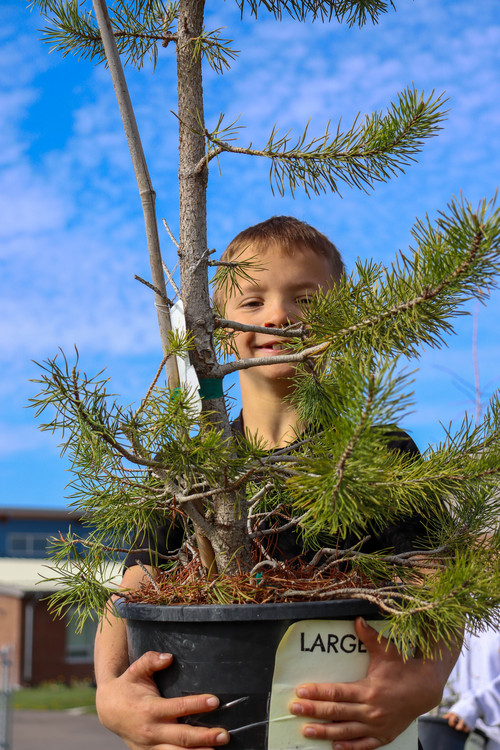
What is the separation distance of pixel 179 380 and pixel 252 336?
1.76 feet

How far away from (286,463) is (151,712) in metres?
0.43

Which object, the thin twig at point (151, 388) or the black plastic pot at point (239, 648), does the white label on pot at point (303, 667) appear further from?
the thin twig at point (151, 388)

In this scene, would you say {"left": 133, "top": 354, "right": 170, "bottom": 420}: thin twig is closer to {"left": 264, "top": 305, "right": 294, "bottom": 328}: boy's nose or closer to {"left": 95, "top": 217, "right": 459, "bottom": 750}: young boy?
{"left": 95, "top": 217, "right": 459, "bottom": 750}: young boy

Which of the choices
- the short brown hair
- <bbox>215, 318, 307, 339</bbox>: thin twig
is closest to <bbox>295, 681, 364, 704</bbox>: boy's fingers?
<bbox>215, 318, 307, 339</bbox>: thin twig

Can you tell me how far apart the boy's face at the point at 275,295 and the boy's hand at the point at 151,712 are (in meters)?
0.64

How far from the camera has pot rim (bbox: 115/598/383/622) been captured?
3.19ft

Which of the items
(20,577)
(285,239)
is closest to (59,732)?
(20,577)

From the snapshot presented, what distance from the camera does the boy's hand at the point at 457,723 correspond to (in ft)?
9.40

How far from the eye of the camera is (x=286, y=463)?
1070 mm

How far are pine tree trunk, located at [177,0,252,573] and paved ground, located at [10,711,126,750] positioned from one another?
1064cm

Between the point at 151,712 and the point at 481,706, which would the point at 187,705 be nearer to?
the point at 151,712

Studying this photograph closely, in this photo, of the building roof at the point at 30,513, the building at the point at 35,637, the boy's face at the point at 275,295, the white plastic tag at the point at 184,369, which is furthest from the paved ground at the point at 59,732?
the white plastic tag at the point at 184,369

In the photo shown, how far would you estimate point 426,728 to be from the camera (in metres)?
3.02

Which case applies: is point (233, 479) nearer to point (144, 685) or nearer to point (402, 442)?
point (144, 685)
